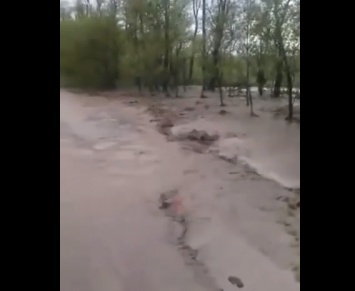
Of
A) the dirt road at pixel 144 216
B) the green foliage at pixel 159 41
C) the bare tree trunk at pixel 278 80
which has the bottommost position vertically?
the dirt road at pixel 144 216

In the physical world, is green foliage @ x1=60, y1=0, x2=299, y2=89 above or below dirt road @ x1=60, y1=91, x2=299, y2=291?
above

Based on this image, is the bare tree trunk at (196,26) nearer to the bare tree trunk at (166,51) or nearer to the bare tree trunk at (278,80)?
the bare tree trunk at (166,51)

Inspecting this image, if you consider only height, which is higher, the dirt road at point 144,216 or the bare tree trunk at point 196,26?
the bare tree trunk at point 196,26

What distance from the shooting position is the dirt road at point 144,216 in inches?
39.1

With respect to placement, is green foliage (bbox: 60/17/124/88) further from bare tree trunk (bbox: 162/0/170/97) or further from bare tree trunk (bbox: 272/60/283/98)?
bare tree trunk (bbox: 272/60/283/98)

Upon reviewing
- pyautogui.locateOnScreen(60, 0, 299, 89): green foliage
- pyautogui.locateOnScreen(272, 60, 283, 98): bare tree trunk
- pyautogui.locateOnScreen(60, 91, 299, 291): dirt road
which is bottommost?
pyautogui.locateOnScreen(60, 91, 299, 291): dirt road

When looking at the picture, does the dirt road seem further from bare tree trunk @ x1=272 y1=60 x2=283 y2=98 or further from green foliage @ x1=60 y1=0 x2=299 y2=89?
bare tree trunk @ x1=272 y1=60 x2=283 y2=98

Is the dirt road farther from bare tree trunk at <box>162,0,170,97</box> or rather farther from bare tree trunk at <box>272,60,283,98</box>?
bare tree trunk at <box>272,60,283,98</box>

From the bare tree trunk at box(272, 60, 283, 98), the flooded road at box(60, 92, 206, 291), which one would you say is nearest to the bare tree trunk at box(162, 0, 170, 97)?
the flooded road at box(60, 92, 206, 291)

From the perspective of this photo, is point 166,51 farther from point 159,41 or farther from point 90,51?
point 90,51

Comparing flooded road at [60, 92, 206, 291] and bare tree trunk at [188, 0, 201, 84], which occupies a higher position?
bare tree trunk at [188, 0, 201, 84]

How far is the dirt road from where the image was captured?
3.26 ft

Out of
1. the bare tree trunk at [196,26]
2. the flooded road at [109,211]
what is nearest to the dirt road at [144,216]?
the flooded road at [109,211]
